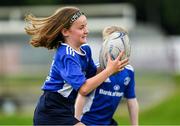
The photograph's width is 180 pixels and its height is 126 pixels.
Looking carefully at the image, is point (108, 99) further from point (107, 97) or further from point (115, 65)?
point (115, 65)

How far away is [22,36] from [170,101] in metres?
17.2

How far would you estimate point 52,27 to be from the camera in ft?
26.6

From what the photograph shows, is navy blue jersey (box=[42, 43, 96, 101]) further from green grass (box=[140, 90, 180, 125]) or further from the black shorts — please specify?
green grass (box=[140, 90, 180, 125])

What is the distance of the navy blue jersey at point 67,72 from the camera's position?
786 cm

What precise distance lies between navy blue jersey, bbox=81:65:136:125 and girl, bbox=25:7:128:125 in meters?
0.87

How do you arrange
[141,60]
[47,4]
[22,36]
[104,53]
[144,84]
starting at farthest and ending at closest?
[47,4] → [22,36] → [141,60] → [144,84] → [104,53]

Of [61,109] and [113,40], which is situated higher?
[113,40]

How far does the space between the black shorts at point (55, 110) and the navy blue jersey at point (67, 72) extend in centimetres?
6

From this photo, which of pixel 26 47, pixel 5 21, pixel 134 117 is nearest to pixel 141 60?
pixel 26 47

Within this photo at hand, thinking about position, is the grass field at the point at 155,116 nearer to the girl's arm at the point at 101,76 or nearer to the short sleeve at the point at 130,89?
the short sleeve at the point at 130,89

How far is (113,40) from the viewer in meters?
8.59

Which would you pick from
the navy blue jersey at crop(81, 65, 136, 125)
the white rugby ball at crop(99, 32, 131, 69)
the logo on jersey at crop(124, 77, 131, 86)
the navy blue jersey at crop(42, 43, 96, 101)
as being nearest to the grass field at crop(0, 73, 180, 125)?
the navy blue jersey at crop(81, 65, 136, 125)

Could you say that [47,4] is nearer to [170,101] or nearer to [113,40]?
[170,101]

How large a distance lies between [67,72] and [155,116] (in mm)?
→ 13140
